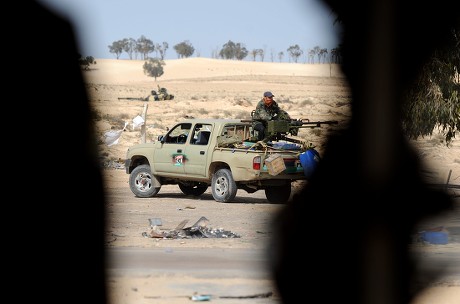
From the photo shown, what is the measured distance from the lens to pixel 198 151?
1769 cm

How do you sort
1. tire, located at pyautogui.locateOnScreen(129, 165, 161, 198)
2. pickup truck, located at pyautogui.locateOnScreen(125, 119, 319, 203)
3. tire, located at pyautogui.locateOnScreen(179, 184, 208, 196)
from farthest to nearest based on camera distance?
tire, located at pyautogui.locateOnScreen(179, 184, 208, 196), tire, located at pyautogui.locateOnScreen(129, 165, 161, 198), pickup truck, located at pyautogui.locateOnScreen(125, 119, 319, 203)

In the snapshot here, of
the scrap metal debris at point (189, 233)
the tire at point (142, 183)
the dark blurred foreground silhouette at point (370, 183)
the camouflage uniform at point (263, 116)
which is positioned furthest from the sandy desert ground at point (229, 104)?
the camouflage uniform at point (263, 116)

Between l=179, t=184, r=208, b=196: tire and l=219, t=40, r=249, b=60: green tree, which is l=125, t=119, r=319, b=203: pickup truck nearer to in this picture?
l=179, t=184, r=208, b=196: tire

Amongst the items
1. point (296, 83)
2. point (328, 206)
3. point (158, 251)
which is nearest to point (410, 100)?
point (328, 206)

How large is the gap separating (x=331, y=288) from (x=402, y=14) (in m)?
7.24

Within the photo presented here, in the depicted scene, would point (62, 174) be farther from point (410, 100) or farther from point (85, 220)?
point (410, 100)

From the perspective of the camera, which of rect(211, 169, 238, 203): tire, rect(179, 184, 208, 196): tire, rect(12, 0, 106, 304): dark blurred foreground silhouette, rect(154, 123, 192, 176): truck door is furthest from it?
rect(179, 184, 208, 196): tire

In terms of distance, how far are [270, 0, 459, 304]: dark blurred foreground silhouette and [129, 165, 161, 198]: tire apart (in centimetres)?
308

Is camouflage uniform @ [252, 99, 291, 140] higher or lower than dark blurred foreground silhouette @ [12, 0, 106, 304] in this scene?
lower

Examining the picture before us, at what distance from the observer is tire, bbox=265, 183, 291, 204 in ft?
57.8

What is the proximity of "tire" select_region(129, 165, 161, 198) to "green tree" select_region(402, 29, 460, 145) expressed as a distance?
5629mm

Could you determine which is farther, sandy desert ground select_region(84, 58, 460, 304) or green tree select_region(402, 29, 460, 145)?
sandy desert ground select_region(84, 58, 460, 304)

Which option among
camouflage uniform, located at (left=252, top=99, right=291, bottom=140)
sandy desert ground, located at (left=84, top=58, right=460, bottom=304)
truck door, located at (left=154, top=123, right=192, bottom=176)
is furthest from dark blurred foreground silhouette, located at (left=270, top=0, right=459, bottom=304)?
Answer: truck door, located at (left=154, top=123, right=192, bottom=176)

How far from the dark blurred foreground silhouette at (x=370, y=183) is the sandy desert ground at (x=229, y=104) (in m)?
0.68
